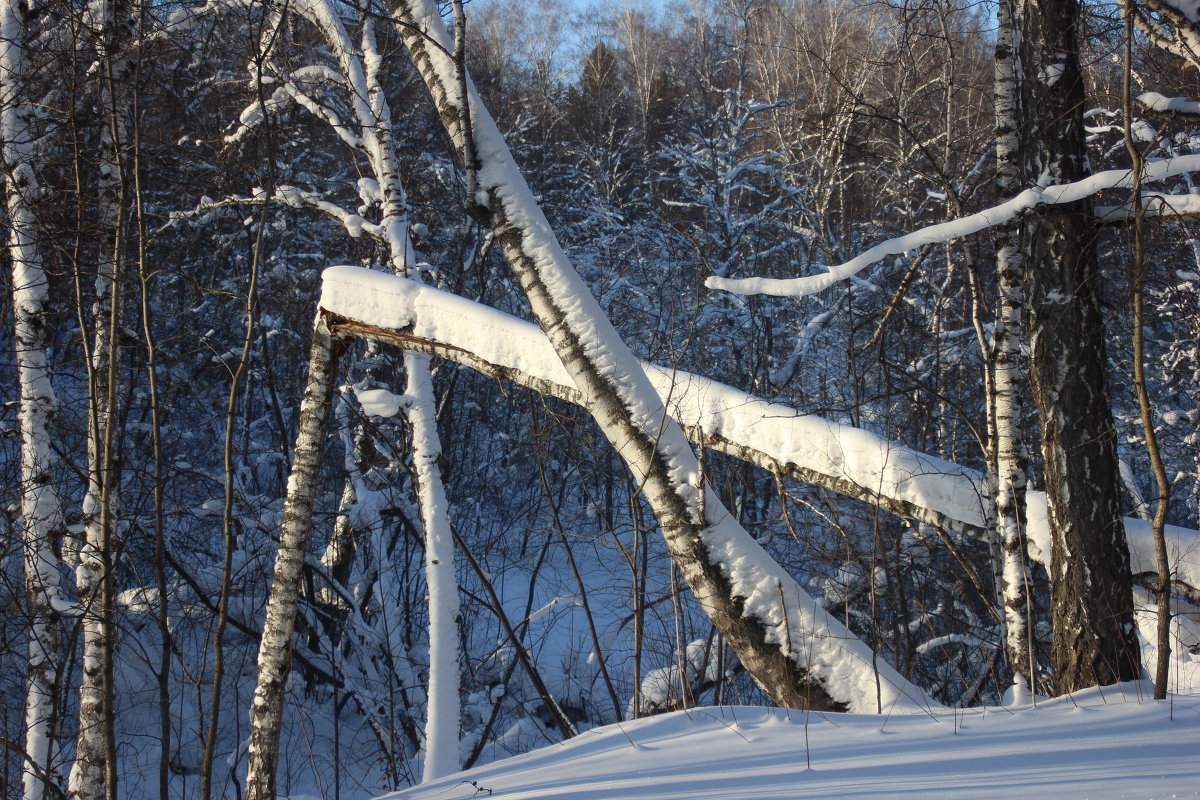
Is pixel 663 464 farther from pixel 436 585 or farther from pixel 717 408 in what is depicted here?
pixel 436 585

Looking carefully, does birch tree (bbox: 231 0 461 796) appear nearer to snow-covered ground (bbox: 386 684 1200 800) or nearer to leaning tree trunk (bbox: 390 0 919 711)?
leaning tree trunk (bbox: 390 0 919 711)

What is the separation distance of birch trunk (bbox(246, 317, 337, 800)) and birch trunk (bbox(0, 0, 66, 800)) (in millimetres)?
1440

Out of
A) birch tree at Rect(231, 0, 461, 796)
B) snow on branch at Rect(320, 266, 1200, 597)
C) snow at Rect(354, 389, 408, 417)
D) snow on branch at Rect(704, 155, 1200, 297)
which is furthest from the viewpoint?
snow at Rect(354, 389, 408, 417)

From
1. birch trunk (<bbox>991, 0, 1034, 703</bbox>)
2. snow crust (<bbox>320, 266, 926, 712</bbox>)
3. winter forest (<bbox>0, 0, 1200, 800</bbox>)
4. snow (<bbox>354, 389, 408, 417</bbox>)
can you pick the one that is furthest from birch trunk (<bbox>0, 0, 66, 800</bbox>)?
birch trunk (<bbox>991, 0, 1034, 703</bbox>)

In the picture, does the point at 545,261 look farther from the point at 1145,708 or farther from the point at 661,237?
the point at 661,237

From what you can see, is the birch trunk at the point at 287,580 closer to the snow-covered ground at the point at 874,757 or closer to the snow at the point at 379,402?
the snow at the point at 379,402

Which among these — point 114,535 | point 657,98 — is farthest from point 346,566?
point 657,98

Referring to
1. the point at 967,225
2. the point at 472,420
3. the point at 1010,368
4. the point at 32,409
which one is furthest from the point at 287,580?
the point at 472,420

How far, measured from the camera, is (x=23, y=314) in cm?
493

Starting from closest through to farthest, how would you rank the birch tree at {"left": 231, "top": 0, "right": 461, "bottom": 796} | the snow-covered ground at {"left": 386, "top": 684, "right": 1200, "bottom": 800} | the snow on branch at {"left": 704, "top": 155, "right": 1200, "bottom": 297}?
the snow-covered ground at {"left": 386, "top": 684, "right": 1200, "bottom": 800}, the snow on branch at {"left": 704, "top": 155, "right": 1200, "bottom": 297}, the birch tree at {"left": 231, "top": 0, "right": 461, "bottom": 796}

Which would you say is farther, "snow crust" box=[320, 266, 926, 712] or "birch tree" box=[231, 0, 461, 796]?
"birch tree" box=[231, 0, 461, 796]

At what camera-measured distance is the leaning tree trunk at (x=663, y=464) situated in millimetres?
3254

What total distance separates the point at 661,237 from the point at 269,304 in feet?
22.3

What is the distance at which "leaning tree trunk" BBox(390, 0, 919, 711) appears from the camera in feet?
10.7
